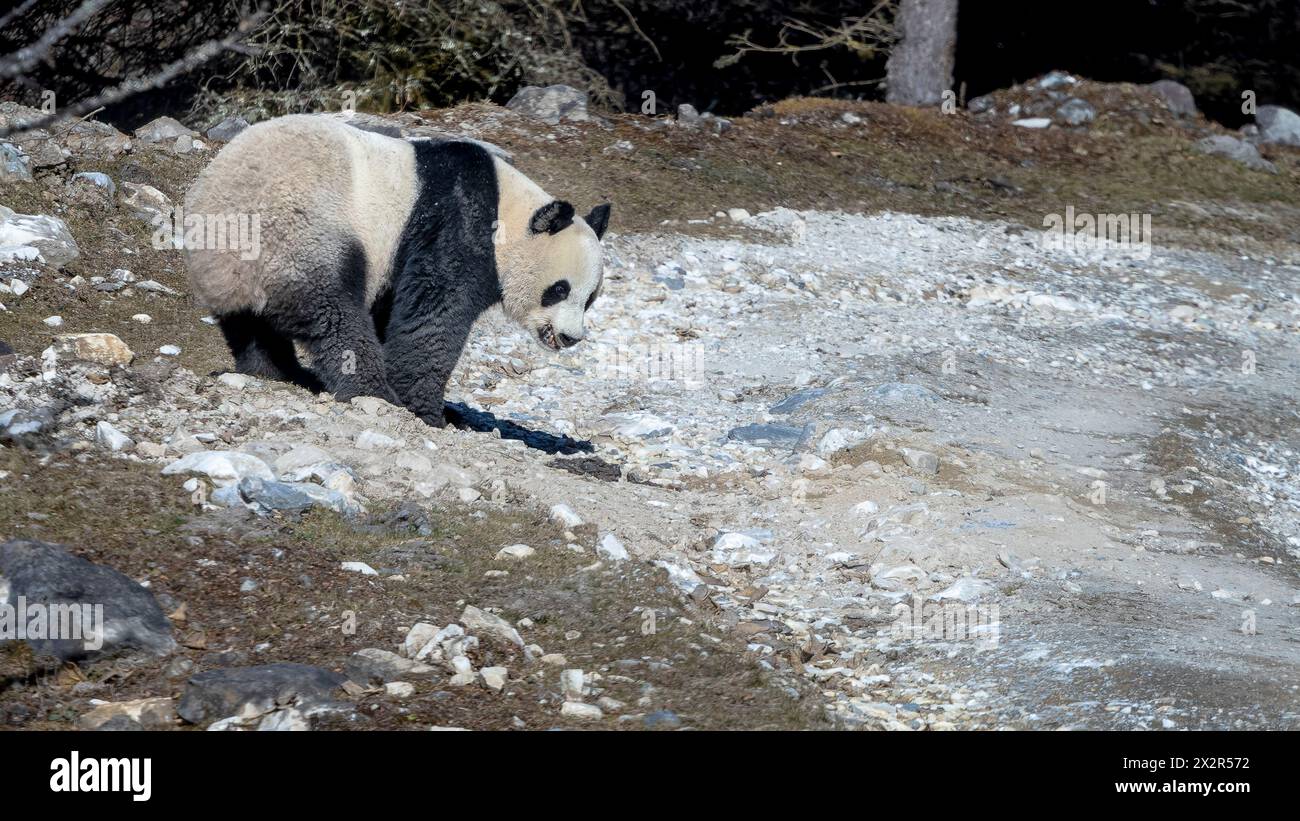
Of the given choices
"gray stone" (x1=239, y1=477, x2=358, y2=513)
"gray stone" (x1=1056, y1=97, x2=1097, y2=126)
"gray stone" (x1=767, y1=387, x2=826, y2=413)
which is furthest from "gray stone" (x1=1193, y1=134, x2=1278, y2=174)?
"gray stone" (x1=239, y1=477, x2=358, y2=513)

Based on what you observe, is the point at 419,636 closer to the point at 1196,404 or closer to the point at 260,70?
the point at 1196,404

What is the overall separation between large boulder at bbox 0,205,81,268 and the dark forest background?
4397 millimetres

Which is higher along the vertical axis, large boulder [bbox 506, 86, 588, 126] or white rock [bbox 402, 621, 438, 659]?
large boulder [bbox 506, 86, 588, 126]

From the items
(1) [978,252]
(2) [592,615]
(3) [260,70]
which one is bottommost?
(2) [592,615]

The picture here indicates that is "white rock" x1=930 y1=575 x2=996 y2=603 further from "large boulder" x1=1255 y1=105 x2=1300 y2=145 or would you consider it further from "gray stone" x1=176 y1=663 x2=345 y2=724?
"large boulder" x1=1255 y1=105 x2=1300 y2=145

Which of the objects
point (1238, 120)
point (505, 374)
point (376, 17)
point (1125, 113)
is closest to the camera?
point (505, 374)

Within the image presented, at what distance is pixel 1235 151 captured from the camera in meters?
16.8

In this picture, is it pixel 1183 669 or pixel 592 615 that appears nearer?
pixel 1183 669

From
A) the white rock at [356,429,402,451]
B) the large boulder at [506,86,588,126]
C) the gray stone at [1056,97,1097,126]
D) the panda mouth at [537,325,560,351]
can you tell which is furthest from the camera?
the gray stone at [1056,97,1097,126]

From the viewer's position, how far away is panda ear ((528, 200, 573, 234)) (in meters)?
7.15

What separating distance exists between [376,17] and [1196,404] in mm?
9838
